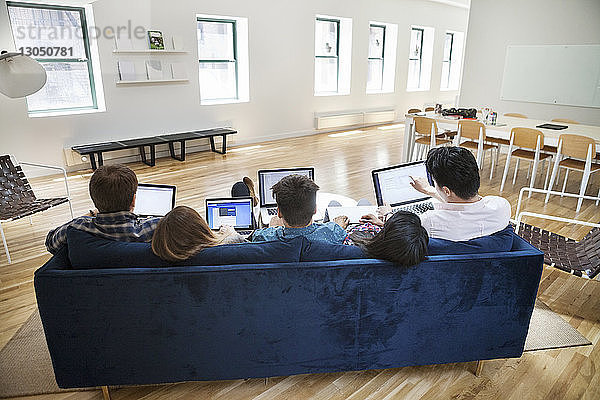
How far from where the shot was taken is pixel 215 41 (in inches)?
289

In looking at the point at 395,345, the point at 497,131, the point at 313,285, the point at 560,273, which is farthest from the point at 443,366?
the point at 497,131

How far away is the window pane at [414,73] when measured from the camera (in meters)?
10.9

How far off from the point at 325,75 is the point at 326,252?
7882 millimetres

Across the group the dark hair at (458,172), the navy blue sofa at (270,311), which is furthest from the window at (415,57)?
the navy blue sofa at (270,311)

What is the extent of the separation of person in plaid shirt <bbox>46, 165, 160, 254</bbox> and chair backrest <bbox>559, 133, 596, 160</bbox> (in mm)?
4653

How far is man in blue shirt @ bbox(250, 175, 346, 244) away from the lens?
199 cm

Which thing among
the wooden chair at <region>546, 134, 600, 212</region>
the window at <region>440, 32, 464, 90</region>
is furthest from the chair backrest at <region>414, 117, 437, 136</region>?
the window at <region>440, 32, 464, 90</region>

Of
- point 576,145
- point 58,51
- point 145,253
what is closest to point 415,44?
point 576,145

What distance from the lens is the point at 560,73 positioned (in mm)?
6641

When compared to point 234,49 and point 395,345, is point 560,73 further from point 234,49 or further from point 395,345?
point 395,345

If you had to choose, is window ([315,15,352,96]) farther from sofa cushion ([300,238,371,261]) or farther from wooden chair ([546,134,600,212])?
sofa cushion ([300,238,371,261])

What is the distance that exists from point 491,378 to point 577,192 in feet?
13.4

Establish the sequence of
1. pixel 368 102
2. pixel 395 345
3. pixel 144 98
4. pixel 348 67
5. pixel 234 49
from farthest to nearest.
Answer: pixel 368 102 < pixel 348 67 < pixel 234 49 < pixel 144 98 < pixel 395 345

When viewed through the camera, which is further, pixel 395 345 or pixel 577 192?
pixel 577 192
